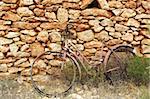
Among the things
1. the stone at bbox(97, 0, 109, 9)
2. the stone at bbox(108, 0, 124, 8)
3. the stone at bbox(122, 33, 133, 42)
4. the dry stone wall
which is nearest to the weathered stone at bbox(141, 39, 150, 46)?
the dry stone wall

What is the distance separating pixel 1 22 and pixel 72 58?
4.40 feet

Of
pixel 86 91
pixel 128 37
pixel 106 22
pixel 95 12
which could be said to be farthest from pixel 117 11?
pixel 86 91

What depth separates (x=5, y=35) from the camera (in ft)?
22.3

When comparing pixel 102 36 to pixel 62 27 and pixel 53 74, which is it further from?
pixel 53 74

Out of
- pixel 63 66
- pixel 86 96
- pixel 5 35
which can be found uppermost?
pixel 5 35

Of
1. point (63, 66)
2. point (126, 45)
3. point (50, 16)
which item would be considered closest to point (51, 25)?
point (50, 16)

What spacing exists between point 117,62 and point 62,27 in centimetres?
112

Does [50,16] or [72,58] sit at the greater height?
[50,16]

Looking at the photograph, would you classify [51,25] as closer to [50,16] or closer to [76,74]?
[50,16]

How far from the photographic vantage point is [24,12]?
6.77m

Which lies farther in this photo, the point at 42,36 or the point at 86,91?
the point at 42,36

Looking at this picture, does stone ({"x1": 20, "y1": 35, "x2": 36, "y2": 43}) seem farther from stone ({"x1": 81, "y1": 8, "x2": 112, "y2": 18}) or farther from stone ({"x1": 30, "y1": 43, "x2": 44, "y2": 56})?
stone ({"x1": 81, "y1": 8, "x2": 112, "y2": 18})

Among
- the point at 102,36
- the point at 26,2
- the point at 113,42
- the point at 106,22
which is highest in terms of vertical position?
the point at 26,2

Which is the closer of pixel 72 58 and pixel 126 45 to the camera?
pixel 72 58
